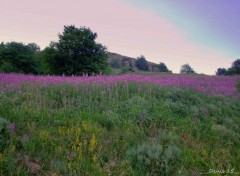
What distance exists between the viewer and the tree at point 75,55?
23.8 metres

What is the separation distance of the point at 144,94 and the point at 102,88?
1.43 m

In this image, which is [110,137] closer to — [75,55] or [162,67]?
[75,55]

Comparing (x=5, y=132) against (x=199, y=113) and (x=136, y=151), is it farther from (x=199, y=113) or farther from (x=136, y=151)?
(x=199, y=113)

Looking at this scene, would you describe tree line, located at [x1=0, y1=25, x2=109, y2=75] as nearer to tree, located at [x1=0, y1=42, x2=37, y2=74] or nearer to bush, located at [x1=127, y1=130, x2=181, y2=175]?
tree, located at [x1=0, y1=42, x2=37, y2=74]

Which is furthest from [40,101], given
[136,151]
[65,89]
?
[136,151]

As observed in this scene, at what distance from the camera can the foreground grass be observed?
14.1 ft

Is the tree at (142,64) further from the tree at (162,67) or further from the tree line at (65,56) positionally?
the tree line at (65,56)

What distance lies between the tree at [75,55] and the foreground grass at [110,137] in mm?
15472

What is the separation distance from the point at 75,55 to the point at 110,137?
1960 centimetres

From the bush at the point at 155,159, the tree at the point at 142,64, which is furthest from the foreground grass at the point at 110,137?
the tree at the point at 142,64

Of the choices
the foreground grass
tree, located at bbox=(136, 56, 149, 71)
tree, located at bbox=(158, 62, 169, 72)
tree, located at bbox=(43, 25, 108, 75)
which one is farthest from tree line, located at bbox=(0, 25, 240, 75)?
tree, located at bbox=(136, 56, 149, 71)

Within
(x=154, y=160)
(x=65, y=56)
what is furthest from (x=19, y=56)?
(x=154, y=160)

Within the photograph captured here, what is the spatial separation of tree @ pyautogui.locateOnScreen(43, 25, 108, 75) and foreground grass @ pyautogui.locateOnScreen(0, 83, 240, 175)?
15.5 m

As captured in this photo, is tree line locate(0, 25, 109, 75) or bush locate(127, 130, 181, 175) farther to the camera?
tree line locate(0, 25, 109, 75)
